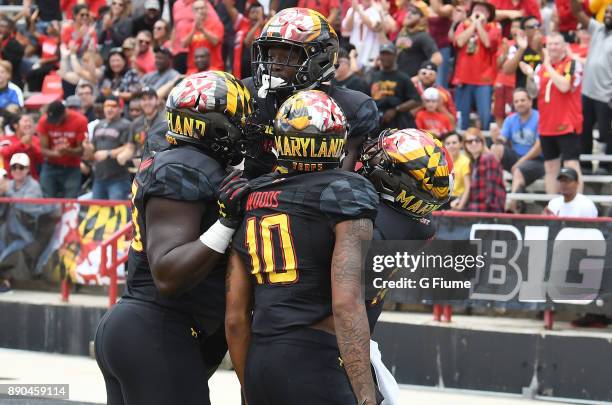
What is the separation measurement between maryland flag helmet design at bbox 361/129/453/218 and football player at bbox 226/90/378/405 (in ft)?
1.52

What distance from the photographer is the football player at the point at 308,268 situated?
Result: 13.4 feet

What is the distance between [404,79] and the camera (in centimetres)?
1191

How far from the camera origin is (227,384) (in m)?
9.36

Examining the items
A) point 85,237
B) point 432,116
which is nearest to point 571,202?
point 432,116

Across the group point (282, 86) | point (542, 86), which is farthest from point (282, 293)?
point (542, 86)

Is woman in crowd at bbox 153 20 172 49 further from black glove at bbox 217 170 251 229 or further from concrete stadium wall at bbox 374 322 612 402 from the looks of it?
black glove at bbox 217 170 251 229

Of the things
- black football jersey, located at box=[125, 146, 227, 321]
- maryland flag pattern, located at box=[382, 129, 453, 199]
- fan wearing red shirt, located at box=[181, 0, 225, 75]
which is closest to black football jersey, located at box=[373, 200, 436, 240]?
maryland flag pattern, located at box=[382, 129, 453, 199]

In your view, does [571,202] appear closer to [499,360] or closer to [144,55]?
[499,360]

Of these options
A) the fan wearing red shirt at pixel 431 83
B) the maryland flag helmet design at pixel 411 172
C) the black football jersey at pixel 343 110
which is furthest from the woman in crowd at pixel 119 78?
the maryland flag helmet design at pixel 411 172

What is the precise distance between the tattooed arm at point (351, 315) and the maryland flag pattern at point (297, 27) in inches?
45.9

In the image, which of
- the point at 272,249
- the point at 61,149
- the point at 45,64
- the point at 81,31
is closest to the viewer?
the point at 272,249

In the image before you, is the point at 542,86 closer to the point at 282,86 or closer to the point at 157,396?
the point at 282,86

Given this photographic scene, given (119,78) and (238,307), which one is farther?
(119,78)

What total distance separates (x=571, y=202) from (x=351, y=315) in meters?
6.07
